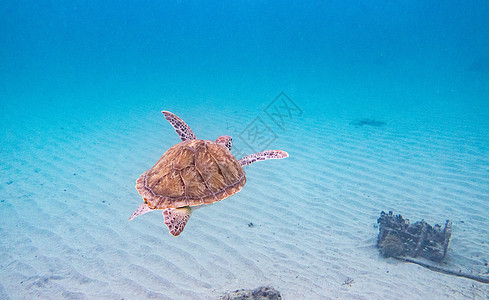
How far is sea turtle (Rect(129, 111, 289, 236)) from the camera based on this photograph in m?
2.63

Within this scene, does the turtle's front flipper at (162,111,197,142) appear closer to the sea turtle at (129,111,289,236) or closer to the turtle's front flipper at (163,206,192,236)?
the sea turtle at (129,111,289,236)

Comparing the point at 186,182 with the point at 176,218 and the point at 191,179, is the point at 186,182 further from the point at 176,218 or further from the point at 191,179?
the point at 176,218

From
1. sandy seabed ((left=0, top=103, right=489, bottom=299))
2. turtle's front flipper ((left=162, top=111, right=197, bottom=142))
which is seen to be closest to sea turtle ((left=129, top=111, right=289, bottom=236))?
turtle's front flipper ((left=162, top=111, right=197, bottom=142))

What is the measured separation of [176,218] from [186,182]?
1.37 feet

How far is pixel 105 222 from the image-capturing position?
473cm

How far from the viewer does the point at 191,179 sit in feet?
8.95

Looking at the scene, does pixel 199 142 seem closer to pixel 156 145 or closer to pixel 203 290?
pixel 203 290

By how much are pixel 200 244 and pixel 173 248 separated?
17.7 inches

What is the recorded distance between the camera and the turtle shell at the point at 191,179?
2.65 meters

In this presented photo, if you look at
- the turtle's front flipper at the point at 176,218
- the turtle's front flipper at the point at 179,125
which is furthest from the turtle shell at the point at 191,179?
the turtle's front flipper at the point at 179,125

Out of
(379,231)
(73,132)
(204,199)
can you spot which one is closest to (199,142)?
(204,199)

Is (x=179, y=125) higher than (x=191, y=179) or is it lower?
higher

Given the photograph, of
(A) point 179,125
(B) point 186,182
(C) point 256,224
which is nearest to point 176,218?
(B) point 186,182

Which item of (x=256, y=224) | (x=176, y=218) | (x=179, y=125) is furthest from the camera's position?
(x=256, y=224)
